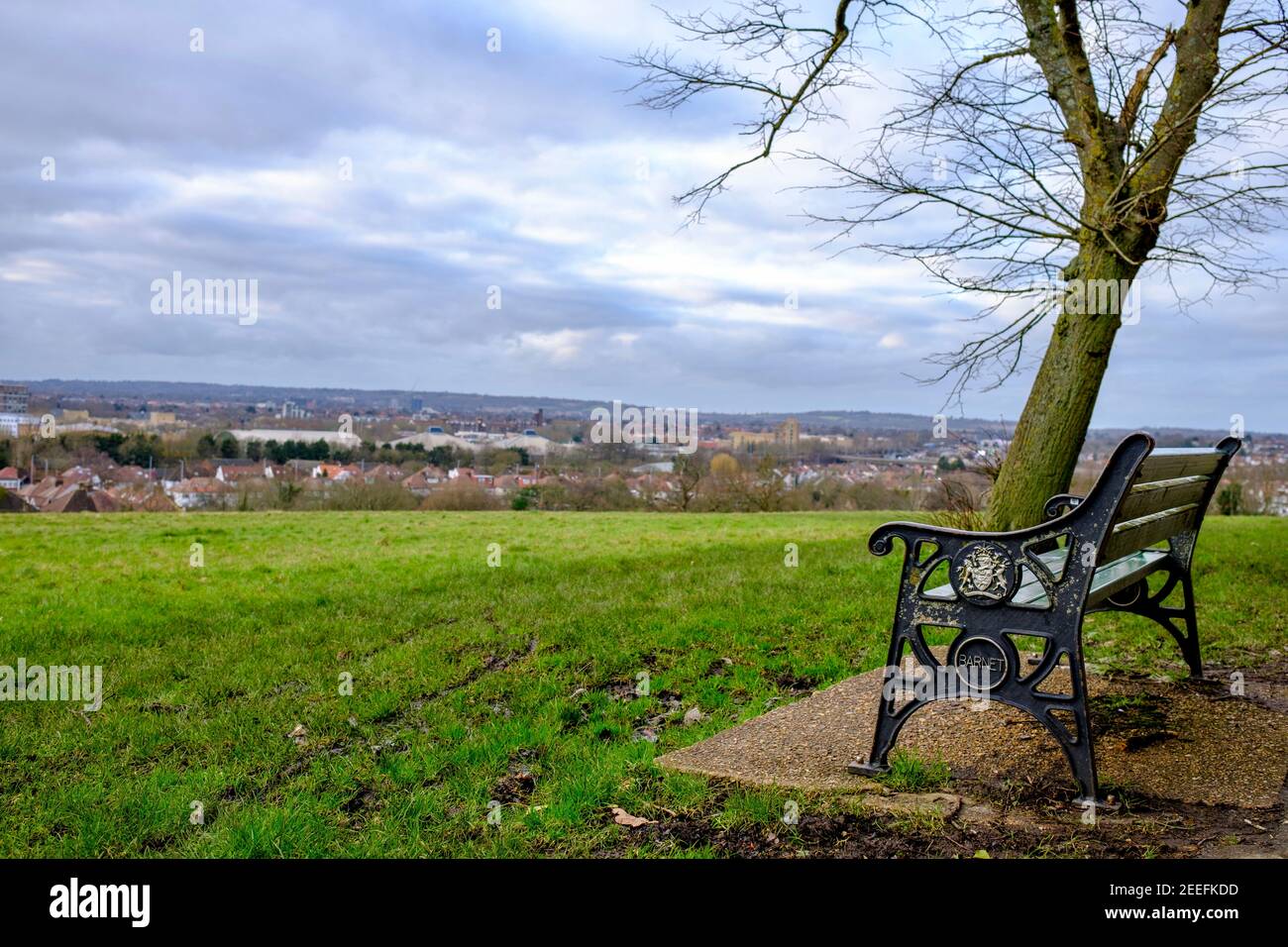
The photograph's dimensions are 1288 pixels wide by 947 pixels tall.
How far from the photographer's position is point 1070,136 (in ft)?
26.8

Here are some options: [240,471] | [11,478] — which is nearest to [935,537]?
[11,478]

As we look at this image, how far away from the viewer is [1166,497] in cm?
454

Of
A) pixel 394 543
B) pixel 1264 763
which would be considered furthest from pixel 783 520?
pixel 1264 763

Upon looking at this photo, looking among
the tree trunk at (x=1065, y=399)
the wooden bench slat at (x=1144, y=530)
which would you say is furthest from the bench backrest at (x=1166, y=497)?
the tree trunk at (x=1065, y=399)

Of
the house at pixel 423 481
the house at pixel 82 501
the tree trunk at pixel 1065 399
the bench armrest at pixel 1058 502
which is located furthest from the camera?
the house at pixel 423 481

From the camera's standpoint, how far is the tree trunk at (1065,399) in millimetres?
8000

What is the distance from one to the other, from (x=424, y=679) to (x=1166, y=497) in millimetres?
4393

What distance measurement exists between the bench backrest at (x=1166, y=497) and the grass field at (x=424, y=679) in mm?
1083

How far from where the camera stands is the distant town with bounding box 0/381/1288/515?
2644cm

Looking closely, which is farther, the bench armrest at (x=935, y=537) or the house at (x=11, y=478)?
the house at (x=11, y=478)

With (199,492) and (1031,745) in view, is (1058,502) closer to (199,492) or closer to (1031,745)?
(1031,745)

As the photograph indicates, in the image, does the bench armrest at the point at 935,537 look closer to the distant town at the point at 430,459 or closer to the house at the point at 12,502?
the distant town at the point at 430,459
